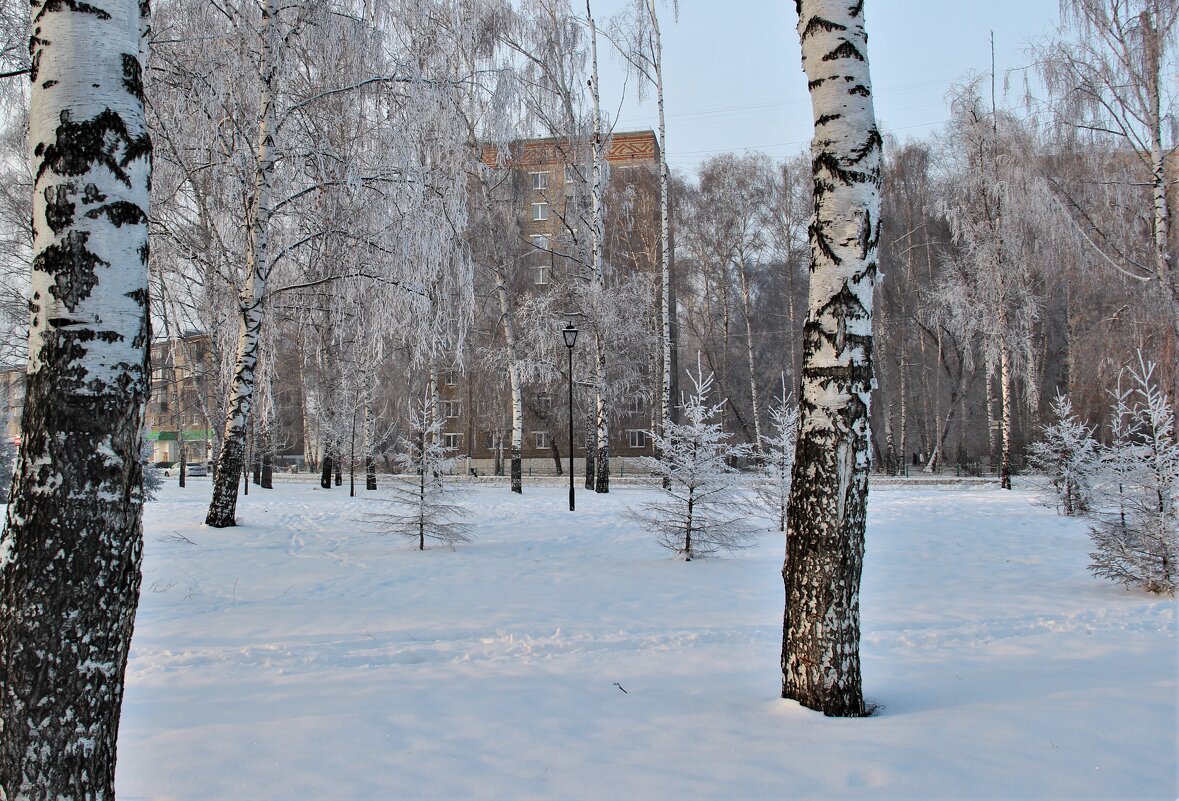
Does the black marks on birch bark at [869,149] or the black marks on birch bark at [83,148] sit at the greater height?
the black marks on birch bark at [869,149]

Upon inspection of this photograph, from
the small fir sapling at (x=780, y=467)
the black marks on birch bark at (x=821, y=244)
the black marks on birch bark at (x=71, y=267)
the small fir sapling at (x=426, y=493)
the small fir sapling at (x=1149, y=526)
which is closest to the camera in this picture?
the black marks on birch bark at (x=71, y=267)

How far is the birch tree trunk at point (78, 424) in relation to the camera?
87.0 inches

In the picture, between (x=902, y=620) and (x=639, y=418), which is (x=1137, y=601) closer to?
(x=902, y=620)

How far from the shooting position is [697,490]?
9.72 metres

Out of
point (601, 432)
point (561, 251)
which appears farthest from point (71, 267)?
point (561, 251)

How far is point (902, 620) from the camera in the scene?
6.55 meters

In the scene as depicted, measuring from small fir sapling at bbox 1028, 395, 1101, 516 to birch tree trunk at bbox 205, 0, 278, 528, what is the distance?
13.6 meters

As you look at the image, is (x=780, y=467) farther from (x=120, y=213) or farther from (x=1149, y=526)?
(x=120, y=213)

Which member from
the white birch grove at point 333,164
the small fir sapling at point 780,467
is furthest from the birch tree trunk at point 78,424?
the small fir sapling at point 780,467

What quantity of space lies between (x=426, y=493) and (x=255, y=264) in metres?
3.86

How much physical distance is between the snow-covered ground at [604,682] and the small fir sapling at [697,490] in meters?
0.33

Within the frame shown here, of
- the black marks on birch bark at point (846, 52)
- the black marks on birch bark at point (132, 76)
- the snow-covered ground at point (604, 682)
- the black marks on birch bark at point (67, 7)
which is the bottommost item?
the snow-covered ground at point (604, 682)

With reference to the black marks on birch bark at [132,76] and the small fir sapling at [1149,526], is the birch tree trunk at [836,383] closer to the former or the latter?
the black marks on birch bark at [132,76]

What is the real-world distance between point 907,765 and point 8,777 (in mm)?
3207
